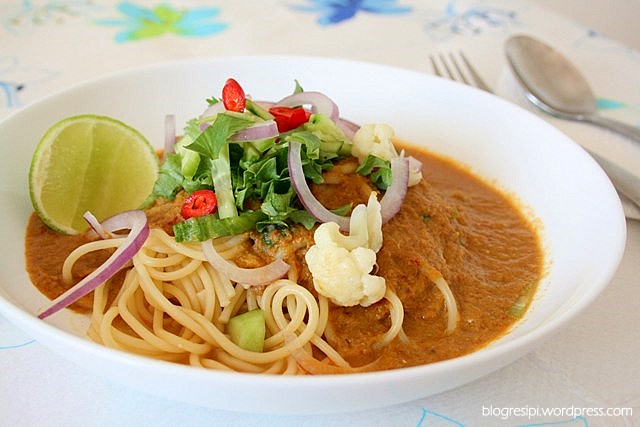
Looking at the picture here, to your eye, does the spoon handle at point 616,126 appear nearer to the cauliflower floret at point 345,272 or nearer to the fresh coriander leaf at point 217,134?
the cauliflower floret at point 345,272

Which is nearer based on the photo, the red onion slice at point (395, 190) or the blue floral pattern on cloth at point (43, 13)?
the red onion slice at point (395, 190)

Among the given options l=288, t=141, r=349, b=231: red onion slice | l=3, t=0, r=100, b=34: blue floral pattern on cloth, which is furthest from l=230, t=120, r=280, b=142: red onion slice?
l=3, t=0, r=100, b=34: blue floral pattern on cloth

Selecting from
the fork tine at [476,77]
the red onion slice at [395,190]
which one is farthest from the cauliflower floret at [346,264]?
the fork tine at [476,77]

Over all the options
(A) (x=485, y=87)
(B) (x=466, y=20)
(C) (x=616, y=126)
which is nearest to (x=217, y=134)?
(A) (x=485, y=87)

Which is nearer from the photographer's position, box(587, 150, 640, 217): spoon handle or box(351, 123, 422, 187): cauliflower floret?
box(351, 123, 422, 187): cauliflower floret

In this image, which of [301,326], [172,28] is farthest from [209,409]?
[172,28]

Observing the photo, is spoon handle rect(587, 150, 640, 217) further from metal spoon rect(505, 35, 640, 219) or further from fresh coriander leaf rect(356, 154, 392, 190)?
fresh coriander leaf rect(356, 154, 392, 190)

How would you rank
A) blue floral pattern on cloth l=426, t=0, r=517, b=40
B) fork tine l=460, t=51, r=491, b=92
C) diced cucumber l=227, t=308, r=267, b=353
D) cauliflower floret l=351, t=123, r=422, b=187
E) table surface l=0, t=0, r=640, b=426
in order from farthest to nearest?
blue floral pattern on cloth l=426, t=0, r=517, b=40 < fork tine l=460, t=51, r=491, b=92 < cauliflower floret l=351, t=123, r=422, b=187 < diced cucumber l=227, t=308, r=267, b=353 < table surface l=0, t=0, r=640, b=426

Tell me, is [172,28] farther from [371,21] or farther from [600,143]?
[600,143]
